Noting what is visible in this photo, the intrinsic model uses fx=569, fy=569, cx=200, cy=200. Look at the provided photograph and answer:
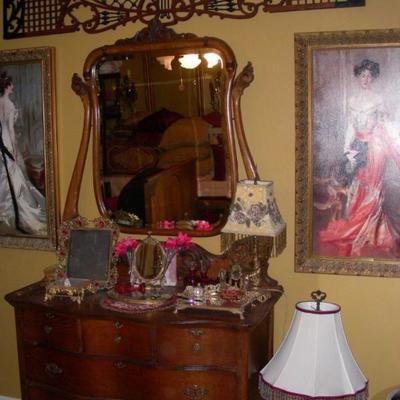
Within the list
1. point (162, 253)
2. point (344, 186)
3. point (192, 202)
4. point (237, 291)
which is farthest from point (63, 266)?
point (344, 186)

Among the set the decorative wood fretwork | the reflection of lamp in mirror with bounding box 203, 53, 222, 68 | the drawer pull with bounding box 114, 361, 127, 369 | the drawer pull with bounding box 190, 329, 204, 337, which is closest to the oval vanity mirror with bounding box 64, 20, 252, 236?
the reflection of lamp in mirror with bounding box 203, 53, 222, 68

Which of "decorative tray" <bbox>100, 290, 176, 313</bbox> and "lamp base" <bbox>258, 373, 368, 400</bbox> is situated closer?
"lamp base" <bbox>258, 373, 368, 400</bbox>

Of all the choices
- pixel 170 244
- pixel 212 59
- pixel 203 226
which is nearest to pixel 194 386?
pixel 170 244

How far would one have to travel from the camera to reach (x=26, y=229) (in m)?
3.11

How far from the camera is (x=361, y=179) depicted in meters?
2.51

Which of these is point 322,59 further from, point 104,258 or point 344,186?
point 104,258

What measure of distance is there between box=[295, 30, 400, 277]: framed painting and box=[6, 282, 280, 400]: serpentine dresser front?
390 millimetres

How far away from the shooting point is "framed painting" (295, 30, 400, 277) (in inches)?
96.6

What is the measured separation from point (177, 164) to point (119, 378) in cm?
101

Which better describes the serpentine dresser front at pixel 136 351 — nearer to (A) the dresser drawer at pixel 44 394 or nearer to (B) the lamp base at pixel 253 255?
(A) the dresser drawer at pixel 44 394

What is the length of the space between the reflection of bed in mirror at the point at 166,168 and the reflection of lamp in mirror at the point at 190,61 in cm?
23

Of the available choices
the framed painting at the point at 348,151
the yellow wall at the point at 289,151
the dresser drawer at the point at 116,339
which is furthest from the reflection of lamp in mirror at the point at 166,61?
the dresser drawer at the point at 116,339

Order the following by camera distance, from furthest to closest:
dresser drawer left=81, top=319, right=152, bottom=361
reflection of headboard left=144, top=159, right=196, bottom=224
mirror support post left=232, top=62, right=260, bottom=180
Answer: reflection of headboard left=144, top=159, right=196, bottom=224 < mirror support post left=232, top=62, right=260, bottom=180 < dresser drawer left=81, top=319, right=152, bottom=361

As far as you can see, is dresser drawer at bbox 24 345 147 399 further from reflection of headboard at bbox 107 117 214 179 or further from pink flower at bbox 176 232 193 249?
reflection of headboard at bbox 107 117 214 179
